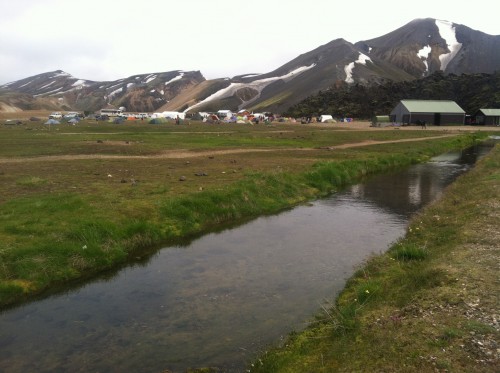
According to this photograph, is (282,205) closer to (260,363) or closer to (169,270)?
(169,270)

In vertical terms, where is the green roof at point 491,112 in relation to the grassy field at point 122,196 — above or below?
above

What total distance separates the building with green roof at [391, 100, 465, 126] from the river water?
5520 inches

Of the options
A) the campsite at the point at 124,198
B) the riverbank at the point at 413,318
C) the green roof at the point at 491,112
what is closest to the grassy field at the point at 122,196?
the campsite at the point at 124,198

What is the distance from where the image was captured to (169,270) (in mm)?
20422

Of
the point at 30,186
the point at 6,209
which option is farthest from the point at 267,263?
the point at 30,186

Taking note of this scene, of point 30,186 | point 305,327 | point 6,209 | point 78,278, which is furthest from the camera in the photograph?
point 30,186

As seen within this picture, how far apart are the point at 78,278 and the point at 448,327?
15.9 metres

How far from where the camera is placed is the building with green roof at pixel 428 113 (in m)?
155

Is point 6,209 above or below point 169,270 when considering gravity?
above

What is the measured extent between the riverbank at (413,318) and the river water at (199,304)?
125 centimetres

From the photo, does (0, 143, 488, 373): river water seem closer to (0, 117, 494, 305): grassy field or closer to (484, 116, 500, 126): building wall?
(0, 117, 494, 305): grassy field

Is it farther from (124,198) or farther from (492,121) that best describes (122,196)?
(492,121)

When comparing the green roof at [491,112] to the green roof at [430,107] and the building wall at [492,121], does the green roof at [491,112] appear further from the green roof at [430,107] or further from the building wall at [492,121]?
the green roof at [430,107]

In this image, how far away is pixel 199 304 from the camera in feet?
54.1
